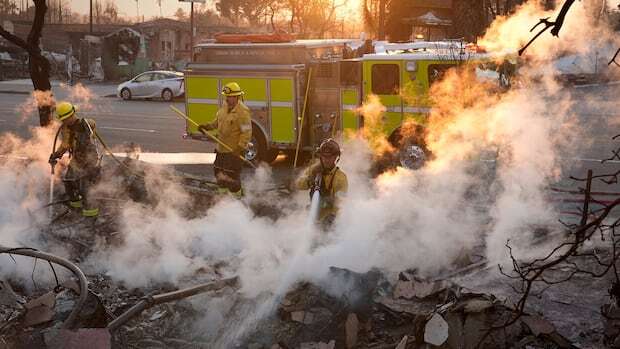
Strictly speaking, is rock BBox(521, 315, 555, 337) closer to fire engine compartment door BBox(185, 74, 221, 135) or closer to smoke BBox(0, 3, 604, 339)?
smoke BBox(0, 3, 604, 339)

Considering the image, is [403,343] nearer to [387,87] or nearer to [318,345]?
[318,345]

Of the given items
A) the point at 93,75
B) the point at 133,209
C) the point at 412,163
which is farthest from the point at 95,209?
the point at 93,75

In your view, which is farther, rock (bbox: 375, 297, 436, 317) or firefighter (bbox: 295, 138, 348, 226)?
firefighter (bbox: 295, 138, 348, 226)

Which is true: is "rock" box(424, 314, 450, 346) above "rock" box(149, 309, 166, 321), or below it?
above

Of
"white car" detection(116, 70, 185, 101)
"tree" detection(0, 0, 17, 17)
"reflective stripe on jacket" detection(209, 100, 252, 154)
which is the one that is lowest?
"reflective stripe on jacket" detection(209, 100, 252, 154)

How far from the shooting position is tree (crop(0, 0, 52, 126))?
37.9 ft

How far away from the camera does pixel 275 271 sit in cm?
620

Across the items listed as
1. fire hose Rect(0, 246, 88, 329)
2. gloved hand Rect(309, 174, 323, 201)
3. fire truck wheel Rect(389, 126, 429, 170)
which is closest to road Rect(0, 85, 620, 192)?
fire truck wheel Rect(389, 126, 429, 170)

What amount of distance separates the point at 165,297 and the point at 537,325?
9.72 feet

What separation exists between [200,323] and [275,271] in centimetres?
88

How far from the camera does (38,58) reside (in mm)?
11711

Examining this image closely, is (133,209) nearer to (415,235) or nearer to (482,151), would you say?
(415,235)

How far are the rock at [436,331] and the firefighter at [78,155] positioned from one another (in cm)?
544

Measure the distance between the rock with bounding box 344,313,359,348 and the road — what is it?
23.1 ft
